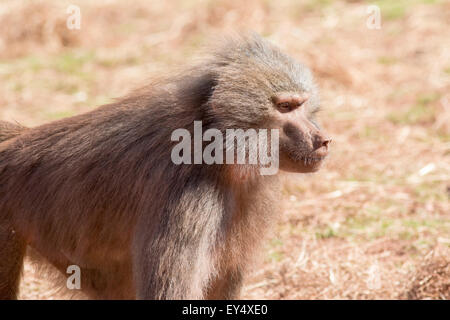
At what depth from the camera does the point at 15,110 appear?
841 centimetres

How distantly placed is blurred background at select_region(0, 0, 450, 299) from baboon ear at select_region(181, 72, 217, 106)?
1.20 ft

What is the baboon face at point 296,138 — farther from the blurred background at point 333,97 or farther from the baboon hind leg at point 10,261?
the baboon hind leg at point 10,261

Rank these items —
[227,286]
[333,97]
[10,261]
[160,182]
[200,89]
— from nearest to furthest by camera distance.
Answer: [160,182]
[200,89]
[10,261]
[227,286]
[333,97]

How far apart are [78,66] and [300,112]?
249 inches

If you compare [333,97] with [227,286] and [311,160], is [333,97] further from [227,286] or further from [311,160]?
[311,160]

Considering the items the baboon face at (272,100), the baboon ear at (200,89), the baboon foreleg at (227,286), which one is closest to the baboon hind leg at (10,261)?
the baboon foreleg at (227,286)

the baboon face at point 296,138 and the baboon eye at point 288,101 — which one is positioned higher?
the baboon eye at point 288,101

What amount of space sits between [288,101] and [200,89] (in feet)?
1.58

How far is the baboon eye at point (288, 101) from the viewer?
3.78 metres

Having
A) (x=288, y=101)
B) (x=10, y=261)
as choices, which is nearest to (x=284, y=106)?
(x=288, y=101)

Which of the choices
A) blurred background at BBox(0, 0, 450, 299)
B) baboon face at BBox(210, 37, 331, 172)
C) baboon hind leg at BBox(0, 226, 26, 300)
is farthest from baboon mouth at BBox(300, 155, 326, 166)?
baboon hind leg at BBox(0, 226, 26, 300)

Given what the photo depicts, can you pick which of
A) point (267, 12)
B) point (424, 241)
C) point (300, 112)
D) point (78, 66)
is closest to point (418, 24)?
point (267, 12)

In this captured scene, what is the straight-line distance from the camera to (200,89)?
12.4 feet
